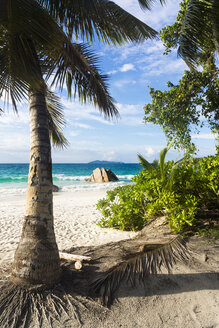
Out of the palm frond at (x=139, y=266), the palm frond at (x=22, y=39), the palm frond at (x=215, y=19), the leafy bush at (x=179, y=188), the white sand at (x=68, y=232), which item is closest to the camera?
the palm frond at (x=22, y=39)

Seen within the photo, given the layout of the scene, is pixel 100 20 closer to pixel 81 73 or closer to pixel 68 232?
pixel 81 73

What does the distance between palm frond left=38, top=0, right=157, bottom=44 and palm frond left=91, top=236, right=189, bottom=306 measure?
3.89 meters

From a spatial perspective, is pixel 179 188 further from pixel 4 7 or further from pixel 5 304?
pixel 4 7

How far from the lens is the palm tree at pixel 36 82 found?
2847 mm

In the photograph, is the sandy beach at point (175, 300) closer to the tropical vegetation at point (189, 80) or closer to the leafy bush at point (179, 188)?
the leafy bush at point (179, 188)

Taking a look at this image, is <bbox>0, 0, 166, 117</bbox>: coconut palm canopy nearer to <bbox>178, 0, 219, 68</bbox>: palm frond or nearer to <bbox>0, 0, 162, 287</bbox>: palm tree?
<bbox>0, 0, 162, 287</bbox>: palm tree

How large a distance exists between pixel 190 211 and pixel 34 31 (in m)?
4.02

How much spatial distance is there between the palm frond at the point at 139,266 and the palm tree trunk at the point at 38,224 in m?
0.74

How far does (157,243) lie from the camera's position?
4004 millimetres

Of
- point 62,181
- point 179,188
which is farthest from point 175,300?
point 62,181

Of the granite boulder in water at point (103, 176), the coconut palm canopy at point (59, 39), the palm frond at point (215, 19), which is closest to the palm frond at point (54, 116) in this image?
the coconut palm canopy at point (59, 39)

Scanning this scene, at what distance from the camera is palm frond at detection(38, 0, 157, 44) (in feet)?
11.7

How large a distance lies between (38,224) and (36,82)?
2.04 meters

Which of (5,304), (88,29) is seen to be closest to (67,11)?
(88,29)
